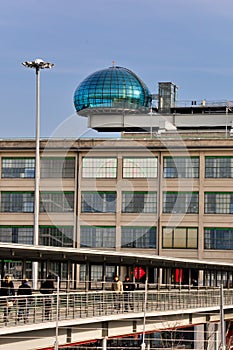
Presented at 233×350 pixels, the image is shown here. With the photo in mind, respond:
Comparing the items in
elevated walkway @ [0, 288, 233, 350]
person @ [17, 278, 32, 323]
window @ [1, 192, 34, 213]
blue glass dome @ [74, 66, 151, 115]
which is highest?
blue glass dome @ [74, 66, 151, 115]

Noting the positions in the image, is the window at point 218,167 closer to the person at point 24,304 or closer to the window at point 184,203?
the window at point 184,203

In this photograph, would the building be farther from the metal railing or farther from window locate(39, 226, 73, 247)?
the metal railing

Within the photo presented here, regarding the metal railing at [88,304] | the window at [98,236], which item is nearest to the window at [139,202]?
the window at [98,236]

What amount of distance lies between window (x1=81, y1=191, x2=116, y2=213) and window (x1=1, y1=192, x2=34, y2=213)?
5.60 meters

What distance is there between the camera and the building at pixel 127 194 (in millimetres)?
101438

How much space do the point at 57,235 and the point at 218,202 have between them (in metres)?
17.3

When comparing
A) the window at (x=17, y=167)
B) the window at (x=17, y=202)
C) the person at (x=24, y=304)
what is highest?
the window at (x=17, y=167)

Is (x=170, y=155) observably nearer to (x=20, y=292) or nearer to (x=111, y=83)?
(x=111, y=83)

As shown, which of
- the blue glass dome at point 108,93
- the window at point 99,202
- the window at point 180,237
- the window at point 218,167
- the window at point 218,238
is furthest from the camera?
the blue glass dome at point 108,93

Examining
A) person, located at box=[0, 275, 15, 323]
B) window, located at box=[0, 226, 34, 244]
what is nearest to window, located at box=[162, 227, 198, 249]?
window, located at box=[0, 226, 34, 244]

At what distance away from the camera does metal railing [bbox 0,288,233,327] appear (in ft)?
121

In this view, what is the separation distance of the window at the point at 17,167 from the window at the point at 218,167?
729 inches

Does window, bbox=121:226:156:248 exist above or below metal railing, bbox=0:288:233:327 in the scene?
above

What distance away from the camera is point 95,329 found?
148 ft
